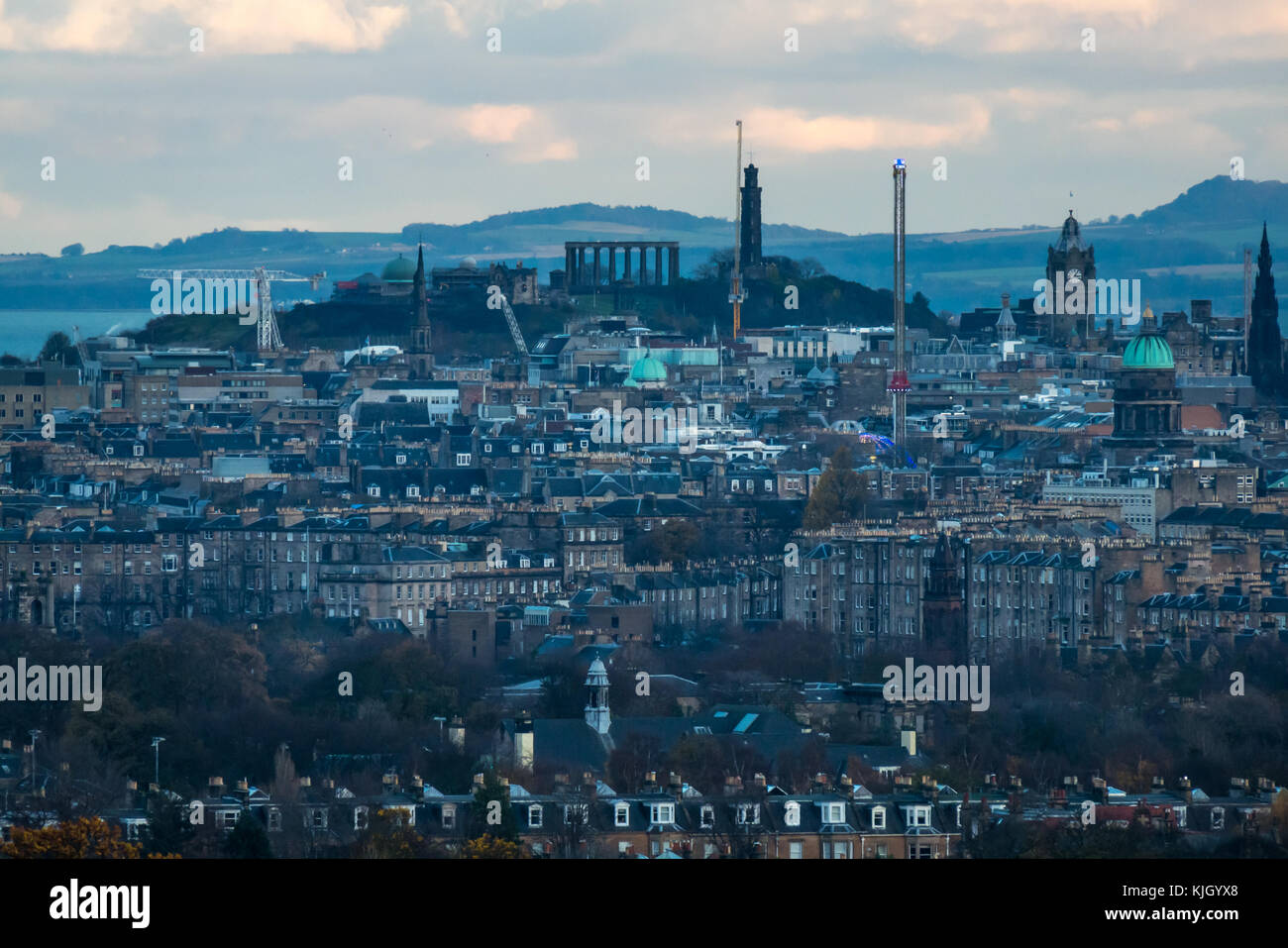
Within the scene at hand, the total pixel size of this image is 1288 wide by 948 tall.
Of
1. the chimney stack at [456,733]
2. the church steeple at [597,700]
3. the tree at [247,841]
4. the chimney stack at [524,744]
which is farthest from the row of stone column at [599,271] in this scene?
the tree at [247,841]

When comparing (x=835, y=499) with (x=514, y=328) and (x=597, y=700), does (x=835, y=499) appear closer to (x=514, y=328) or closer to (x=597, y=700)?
(x=597, y=700)

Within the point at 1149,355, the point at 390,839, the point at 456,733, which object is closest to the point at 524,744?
the point at 456,733

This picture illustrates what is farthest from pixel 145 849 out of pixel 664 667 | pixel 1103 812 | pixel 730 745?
pixel 664 667

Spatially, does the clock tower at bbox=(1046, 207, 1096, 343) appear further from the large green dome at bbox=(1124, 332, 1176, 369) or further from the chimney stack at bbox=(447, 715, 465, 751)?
the chimney stack at bbox=(447, 715, 465, 751)

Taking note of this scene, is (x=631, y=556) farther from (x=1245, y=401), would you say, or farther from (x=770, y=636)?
(x=1245, y=401)

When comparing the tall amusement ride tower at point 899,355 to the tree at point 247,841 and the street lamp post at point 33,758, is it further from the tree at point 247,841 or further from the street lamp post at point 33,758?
the tree at point 247,841
